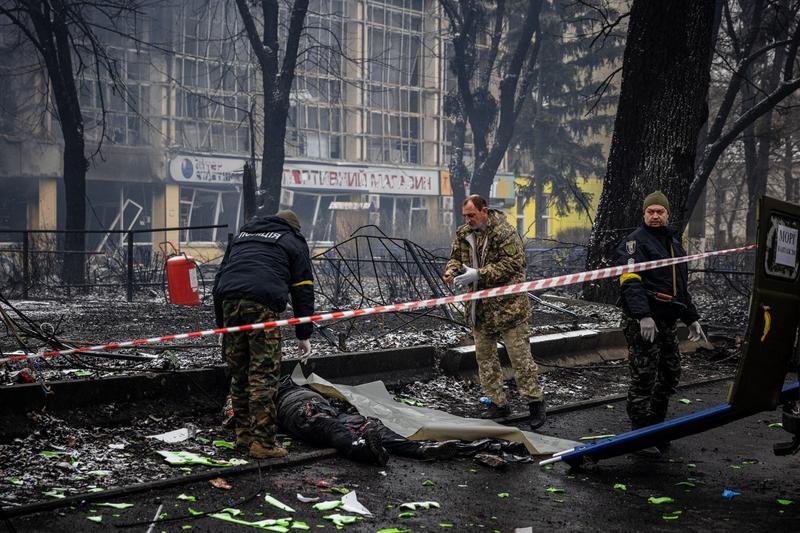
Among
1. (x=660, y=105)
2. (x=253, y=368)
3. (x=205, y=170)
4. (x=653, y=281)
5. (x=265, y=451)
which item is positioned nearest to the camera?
(x=265, y=451)

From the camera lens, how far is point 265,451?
5992 millimetres

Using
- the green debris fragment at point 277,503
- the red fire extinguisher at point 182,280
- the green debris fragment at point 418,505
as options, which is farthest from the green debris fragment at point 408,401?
the red fire extinguisher at point 182,280

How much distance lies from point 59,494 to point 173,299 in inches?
387

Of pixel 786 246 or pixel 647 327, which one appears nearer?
pixel 786 246

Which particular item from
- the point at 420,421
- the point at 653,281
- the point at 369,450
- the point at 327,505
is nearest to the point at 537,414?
the point at 420,421

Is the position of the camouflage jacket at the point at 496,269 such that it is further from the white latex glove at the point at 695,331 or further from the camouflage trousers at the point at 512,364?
the white latex glove at the point at 695,331

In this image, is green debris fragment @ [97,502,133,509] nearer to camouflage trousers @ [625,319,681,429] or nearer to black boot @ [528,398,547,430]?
black boot @ [528,398,547,430]

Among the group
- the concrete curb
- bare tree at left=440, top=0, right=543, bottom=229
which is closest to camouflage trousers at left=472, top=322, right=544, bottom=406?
the concrete curb

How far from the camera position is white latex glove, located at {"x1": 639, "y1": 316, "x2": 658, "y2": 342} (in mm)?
6312

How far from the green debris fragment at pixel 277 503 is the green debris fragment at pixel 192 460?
80 centimetres

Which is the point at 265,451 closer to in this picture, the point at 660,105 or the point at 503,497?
the point at 503,497

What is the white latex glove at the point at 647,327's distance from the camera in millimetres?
6312

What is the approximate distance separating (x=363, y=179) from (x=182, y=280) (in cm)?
3008

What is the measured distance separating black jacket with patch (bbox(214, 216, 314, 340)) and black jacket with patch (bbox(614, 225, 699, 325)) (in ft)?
7.29
